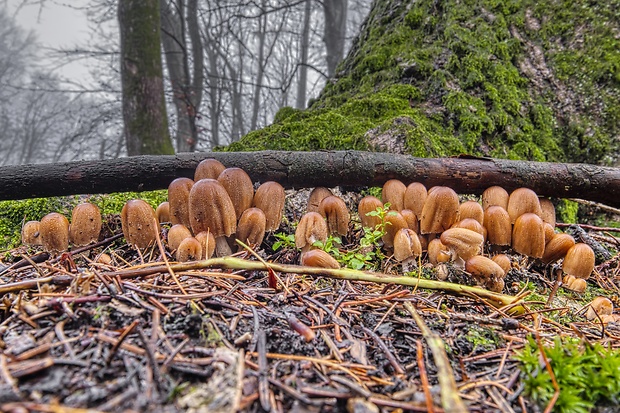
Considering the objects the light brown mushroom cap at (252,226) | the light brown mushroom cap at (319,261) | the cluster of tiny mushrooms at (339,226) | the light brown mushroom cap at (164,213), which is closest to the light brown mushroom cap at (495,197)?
the cluster of tiny mushrooms at (339,226)

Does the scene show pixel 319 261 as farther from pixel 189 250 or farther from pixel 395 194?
pixel 395 194

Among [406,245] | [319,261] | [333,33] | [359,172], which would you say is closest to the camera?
[319,261]

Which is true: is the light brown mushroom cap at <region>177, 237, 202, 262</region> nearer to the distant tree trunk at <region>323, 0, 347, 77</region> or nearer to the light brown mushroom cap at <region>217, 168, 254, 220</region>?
the light brown mushroom cap at <region>217, 168, 254, 220</region>

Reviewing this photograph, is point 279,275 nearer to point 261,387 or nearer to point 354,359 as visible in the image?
point 354,359

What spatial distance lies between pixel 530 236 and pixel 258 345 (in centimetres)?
180

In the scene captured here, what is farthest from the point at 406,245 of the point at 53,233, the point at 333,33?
the point at 333,33

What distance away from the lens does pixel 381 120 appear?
3.54 meters

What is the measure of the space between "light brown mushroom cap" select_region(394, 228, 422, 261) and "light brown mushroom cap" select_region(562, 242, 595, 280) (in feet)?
2.88

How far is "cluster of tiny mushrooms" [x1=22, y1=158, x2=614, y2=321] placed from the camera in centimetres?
204

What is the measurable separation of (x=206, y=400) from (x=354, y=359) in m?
0.50

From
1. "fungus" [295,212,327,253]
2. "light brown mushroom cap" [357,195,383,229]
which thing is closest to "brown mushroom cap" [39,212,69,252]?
"fungus" [295,212,327,253]

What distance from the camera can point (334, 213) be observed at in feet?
7.75

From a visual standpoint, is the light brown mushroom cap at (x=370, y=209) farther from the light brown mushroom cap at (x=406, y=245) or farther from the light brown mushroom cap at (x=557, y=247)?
the light brown mushroom cap at (x=557, y=247)

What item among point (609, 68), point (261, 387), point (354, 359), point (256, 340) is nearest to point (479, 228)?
point (354, 359)
